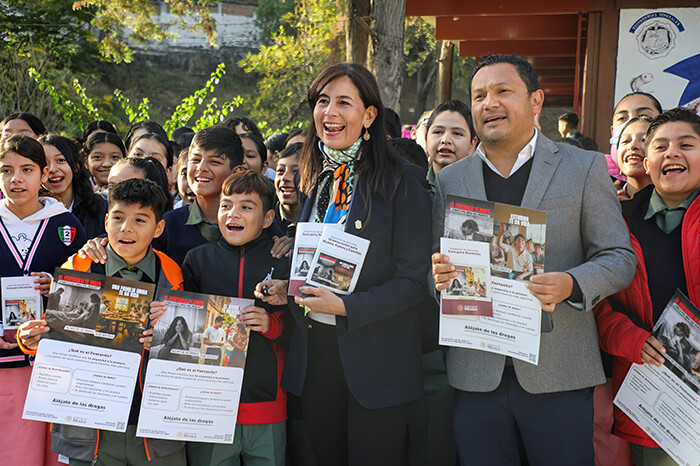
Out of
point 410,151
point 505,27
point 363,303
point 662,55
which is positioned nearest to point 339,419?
point 363,303

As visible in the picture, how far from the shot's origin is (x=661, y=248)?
9.48 feet

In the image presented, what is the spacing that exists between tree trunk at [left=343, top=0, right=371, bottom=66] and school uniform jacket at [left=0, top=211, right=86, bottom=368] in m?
4.75

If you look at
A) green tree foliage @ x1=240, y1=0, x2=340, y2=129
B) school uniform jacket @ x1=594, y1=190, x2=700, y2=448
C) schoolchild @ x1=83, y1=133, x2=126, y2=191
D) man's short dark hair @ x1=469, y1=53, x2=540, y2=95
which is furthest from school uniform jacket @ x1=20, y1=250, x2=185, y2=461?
green tree foliage @ x1=240, y1=0, x2=340, y2=129

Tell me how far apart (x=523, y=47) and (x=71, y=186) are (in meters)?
10.8

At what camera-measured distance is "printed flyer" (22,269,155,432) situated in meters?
2.97

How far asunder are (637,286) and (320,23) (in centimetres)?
1467

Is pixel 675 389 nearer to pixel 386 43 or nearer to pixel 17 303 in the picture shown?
pixel 17 303

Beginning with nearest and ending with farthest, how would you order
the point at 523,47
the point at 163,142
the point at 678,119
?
the point at 678,119 → the point at 163,142 → the point at 523,47

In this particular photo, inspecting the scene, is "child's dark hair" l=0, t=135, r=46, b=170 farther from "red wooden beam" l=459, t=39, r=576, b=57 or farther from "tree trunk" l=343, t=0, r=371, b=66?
"red wooden beam" l=459, t=39, r=576, b=57

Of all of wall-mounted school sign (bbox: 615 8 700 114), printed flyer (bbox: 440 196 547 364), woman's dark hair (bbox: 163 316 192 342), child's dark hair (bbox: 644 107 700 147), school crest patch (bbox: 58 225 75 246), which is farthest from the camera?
wall-mounted school sign (bbox: 615 8 700 114)

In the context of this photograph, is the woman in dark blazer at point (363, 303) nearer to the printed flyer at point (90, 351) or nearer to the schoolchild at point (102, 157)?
the printed flyer at point (90, 351)

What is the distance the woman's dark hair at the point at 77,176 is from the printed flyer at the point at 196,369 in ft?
5.08

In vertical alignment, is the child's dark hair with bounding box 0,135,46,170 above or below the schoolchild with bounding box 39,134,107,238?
above

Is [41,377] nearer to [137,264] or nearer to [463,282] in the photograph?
[137,264]
